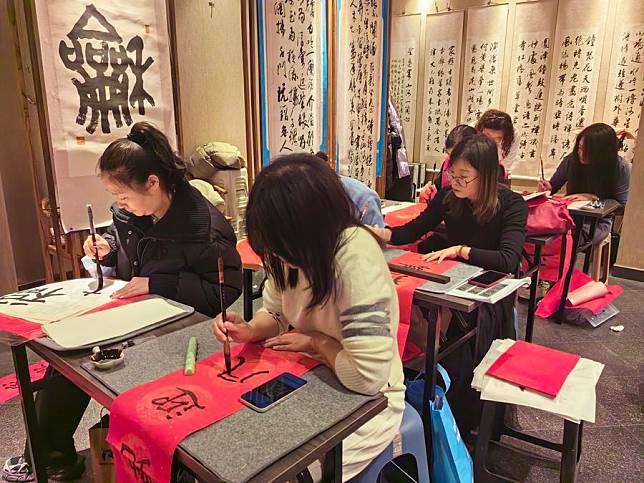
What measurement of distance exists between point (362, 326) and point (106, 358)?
2.00ft

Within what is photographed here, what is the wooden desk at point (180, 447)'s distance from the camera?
0.86m

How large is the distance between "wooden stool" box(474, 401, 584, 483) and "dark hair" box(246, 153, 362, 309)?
1027mm

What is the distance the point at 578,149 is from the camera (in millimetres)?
3982

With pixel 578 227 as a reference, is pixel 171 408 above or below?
above

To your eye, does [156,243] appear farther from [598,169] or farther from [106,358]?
[598,169]

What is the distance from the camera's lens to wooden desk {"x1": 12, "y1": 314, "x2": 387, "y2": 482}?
858 mm

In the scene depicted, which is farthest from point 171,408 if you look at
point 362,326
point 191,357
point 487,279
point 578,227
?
point 578,227

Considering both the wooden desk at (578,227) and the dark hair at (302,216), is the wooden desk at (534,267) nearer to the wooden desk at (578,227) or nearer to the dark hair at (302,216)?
the wooden desk at (578,227)

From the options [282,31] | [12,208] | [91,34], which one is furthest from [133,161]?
[12,208]

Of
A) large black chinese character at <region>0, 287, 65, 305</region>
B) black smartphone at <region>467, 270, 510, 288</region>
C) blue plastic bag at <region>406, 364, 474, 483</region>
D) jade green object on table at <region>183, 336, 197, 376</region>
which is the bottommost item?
blue plastic bag at <region>406, 364, 474, 483</region>

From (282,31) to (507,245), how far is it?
2245 mm

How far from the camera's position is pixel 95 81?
2.80 meters

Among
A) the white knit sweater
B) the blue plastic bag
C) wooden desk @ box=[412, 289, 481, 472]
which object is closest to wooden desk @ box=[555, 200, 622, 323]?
wooden desk @ box=[412, 289, 481, 472]

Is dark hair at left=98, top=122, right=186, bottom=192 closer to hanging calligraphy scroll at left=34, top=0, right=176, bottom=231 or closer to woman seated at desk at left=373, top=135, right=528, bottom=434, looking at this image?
woman seated at desk at left=373, top=135, right=528, bottom=434
